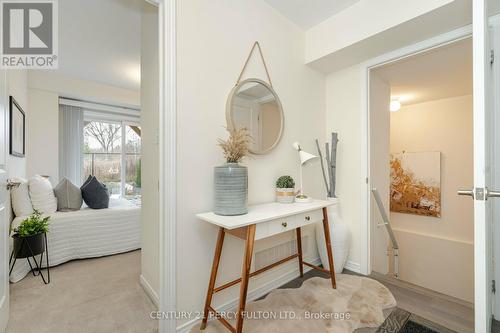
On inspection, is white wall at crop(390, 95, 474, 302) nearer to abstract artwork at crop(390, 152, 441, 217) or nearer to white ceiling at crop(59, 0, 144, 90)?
abstract artwork at crop(390, 152, 441, 217)

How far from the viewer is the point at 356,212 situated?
2406mm

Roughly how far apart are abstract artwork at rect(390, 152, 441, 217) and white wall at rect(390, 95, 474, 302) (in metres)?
0.09

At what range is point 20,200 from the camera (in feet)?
8.05

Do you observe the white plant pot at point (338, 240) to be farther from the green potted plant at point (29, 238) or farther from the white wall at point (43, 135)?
the white wall at point (43, 135)

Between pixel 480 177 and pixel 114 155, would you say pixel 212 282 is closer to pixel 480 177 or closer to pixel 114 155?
pixel 480 177

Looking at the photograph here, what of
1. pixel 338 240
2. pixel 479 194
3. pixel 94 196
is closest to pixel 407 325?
pixel 338 240

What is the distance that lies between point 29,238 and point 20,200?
2.44 ft

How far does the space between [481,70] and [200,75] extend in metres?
1.55

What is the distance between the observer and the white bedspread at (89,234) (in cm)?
250

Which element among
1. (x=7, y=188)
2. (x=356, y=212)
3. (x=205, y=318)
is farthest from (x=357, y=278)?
(x=7, y=188)

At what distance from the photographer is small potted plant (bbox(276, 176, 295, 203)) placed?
6.49 feet

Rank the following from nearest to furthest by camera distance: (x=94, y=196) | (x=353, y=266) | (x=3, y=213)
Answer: (x=3, y=213), (x=353, y=266), (x=94, y=196)

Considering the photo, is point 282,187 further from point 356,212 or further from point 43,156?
point 43,156

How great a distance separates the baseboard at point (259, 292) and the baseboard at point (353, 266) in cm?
31
